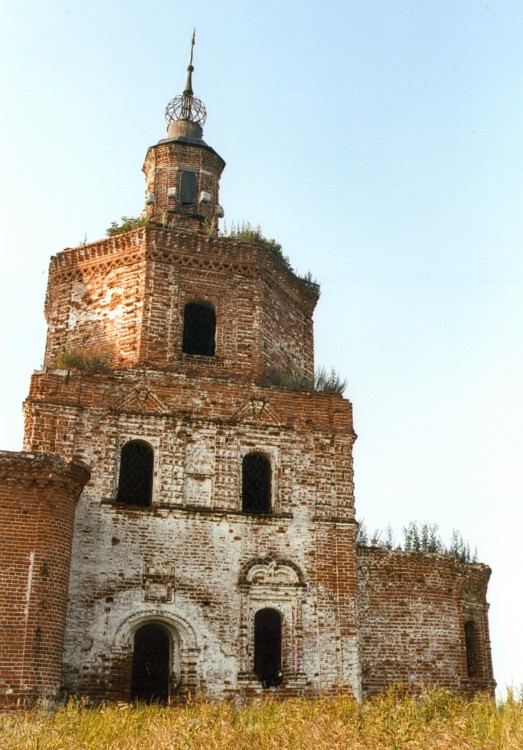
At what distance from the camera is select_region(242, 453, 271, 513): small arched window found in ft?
50.3

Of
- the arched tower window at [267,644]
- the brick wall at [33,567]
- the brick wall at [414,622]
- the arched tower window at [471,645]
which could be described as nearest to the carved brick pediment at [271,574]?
the arched tower window at [267,644]

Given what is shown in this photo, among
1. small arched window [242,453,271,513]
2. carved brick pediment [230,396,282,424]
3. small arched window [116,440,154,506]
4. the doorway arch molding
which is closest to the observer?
the doorway arch molding

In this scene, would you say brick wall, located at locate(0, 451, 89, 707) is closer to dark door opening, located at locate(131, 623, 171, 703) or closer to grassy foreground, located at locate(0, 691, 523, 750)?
grassy foreground, located at locate(0, 691, 523, 750)

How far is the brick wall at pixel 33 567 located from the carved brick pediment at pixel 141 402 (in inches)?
81.9

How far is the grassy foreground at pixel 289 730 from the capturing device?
24.3 ft

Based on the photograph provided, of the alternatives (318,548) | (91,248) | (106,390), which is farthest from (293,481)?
(91,248)

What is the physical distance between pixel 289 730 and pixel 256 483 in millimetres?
6903

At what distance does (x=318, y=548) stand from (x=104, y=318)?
593 cm

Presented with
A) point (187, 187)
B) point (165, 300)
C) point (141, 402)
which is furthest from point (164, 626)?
point (187, 187)

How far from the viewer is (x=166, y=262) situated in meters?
16.8

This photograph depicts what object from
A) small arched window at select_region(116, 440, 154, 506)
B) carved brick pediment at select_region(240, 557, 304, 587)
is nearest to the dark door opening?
carved brick pediment at select_region(240, 557, 304, 587)

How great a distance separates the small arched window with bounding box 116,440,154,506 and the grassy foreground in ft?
13.9

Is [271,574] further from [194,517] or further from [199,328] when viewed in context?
[199,328]

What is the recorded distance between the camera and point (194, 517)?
14625 millimetres
